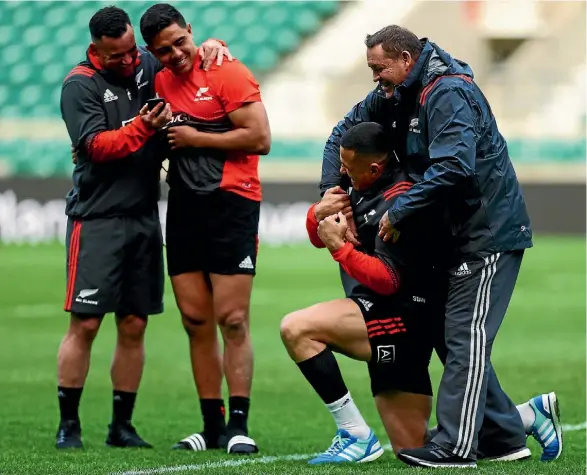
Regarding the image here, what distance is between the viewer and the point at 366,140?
5.44 m

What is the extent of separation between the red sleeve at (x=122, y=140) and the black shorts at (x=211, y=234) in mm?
349

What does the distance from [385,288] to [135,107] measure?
1.96 metres

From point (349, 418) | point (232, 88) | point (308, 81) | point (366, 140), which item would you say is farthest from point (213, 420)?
point (308, 81)

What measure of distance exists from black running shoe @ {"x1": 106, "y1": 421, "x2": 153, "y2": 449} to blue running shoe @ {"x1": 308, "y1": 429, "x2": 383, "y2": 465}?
123 cm

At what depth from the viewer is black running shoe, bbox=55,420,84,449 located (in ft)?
20.5

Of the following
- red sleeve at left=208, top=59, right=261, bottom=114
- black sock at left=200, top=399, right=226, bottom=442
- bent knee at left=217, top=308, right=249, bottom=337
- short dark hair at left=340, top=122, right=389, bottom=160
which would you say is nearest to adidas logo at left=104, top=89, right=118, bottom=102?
red sleeve at left=208, top=59, right=261, bottom=114

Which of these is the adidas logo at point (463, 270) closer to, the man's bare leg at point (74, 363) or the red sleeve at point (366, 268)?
the red sleeve at point (366, 268)

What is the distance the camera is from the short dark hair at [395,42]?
521 centimetres

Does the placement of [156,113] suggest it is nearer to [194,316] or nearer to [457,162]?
[194,316]

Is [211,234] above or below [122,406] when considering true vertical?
above

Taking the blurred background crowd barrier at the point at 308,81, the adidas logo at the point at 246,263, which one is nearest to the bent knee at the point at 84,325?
the adidas logo at the point at 246,263

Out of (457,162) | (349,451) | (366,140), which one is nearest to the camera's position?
(457,162)

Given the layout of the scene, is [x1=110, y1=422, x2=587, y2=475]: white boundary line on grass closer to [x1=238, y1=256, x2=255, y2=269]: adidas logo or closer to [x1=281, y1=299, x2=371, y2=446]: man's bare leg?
[x1=281, y1=299, x2=371, y2=446]: man's bare leg

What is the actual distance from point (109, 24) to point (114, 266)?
4.23ft
